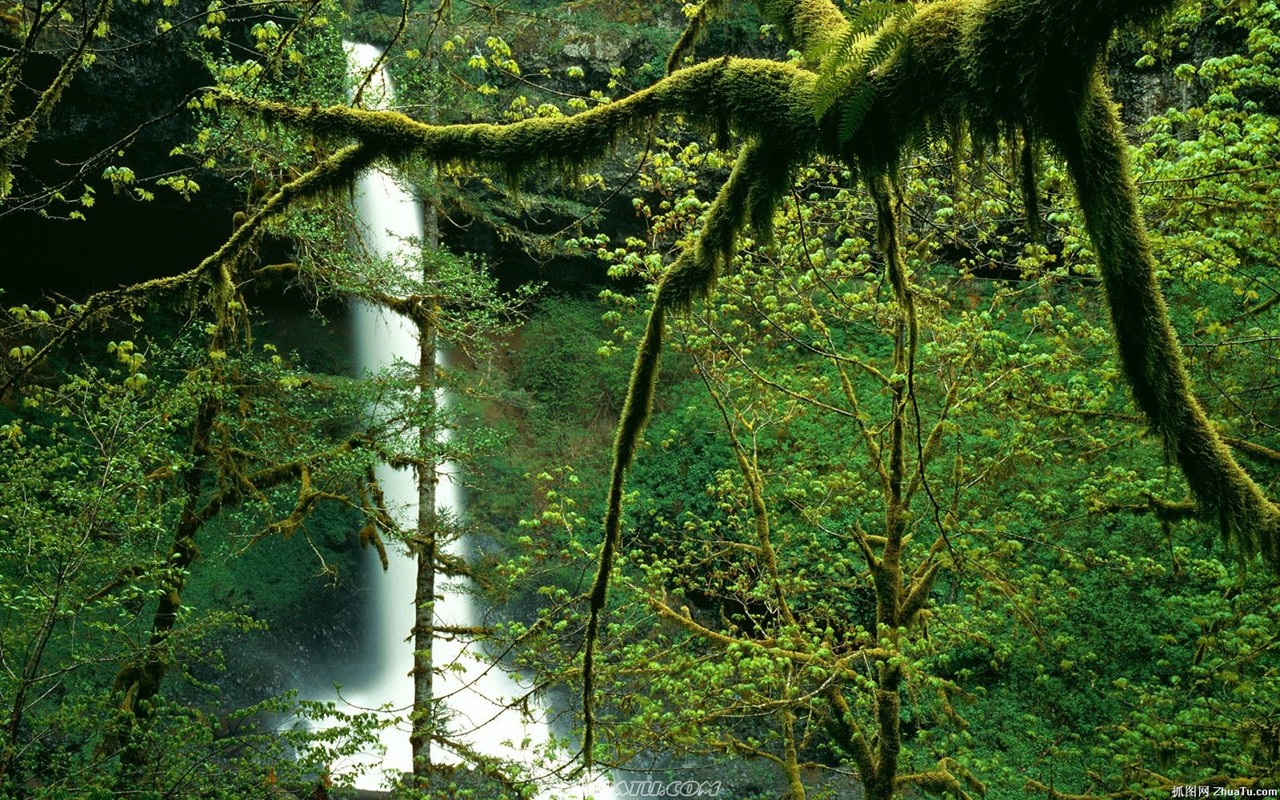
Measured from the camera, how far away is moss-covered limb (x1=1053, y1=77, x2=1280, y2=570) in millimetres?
2027

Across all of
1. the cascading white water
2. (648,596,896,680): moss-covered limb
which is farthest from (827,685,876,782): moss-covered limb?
the cascading white water

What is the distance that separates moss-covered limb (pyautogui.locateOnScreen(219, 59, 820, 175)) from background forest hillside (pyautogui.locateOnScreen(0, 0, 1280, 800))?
0.13ft

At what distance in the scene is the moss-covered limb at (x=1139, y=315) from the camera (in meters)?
2.03

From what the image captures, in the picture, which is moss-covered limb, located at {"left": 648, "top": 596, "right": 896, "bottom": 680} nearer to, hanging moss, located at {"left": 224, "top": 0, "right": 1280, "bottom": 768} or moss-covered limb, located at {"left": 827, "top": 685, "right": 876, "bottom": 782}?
moss-covered limb, located at {"left": 827, "top": 685, "right": 876, "bottom": 782}

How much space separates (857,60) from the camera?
2.05 meters

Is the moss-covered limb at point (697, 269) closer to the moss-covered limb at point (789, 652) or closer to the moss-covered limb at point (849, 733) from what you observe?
the moss-covered limb at point (789, 652)

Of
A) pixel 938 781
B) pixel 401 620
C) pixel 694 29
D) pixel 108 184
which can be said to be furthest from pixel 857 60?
pixel 108 184

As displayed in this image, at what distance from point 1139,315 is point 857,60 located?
883 millimetres

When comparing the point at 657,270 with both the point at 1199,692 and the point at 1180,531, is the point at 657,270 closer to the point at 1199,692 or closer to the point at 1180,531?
the point at 1199,692

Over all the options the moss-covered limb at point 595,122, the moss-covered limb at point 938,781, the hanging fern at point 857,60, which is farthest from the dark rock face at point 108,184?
the hanging fern at point 857,60

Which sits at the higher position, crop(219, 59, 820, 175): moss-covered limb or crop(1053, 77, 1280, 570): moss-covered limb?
crop(219, 59, 820, 175): moss-covered limb

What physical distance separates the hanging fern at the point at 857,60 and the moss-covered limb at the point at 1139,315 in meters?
0.43

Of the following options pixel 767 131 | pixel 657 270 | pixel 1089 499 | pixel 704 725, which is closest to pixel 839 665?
pixel 704 725

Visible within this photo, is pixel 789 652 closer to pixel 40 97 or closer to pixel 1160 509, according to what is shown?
pixel 1160 509
